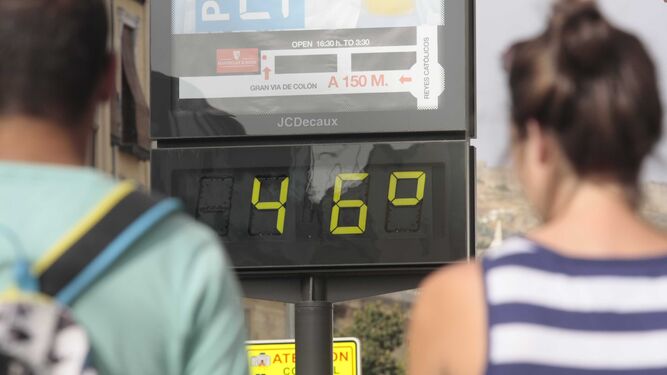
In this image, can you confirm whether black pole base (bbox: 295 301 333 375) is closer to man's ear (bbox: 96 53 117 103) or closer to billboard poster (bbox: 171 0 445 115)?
billboard poster (bbox: 171 0 445 115)

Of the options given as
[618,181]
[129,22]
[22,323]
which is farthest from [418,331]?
[129,22]

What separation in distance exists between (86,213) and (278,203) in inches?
195

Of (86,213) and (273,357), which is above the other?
(86,213)

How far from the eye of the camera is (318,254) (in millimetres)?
7141

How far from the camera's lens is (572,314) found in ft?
7.94

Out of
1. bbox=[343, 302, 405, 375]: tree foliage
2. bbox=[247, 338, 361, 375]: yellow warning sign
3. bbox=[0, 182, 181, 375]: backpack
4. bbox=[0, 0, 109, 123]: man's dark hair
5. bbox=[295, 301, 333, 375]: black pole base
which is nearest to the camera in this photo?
bbox=[0, 182, 181, 375]: backpack

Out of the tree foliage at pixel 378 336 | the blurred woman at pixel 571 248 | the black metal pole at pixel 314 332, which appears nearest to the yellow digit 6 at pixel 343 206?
the black metal pole at pixel 314 332

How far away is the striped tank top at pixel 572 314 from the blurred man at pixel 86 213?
0.37 meters

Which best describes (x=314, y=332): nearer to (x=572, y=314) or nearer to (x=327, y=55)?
(x=327, y=55)

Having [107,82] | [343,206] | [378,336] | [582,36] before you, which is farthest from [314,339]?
[378,336]

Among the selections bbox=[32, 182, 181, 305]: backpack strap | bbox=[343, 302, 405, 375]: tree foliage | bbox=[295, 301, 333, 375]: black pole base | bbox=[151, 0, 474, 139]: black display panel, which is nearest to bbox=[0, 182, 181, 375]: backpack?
bbox=[32, 182, 181, 305]: backpack strap

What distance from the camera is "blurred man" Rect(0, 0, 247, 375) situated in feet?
7.52

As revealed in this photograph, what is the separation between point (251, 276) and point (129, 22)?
25864 mm

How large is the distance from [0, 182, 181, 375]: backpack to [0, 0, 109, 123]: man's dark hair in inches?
5.9
